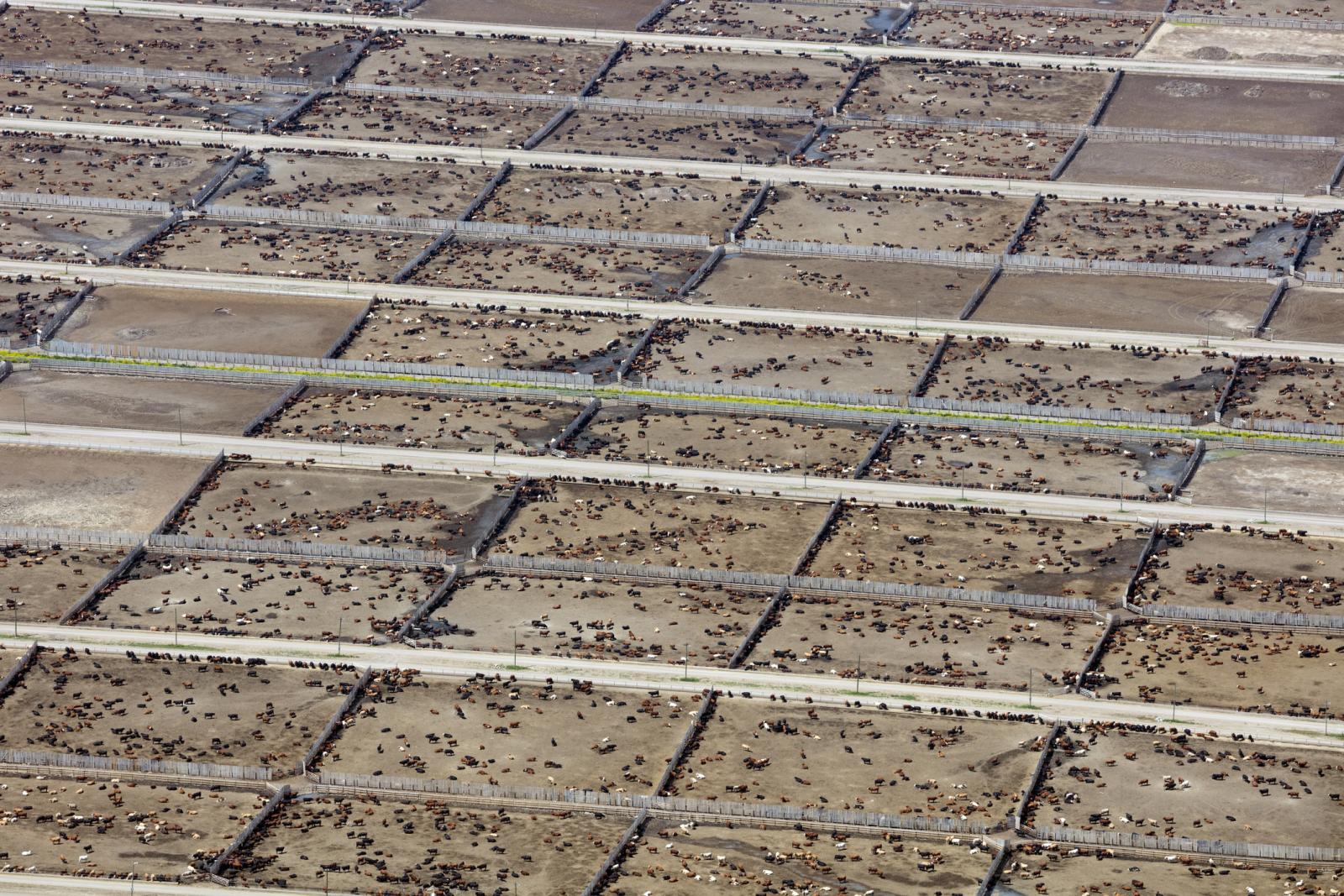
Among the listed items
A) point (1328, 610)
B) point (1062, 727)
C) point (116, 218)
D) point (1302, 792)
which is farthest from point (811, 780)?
point (116, 218)

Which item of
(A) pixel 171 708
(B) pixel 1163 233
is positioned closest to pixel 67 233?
(A) pixel 171 708

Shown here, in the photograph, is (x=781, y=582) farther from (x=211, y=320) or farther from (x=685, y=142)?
(x=685, y=142)

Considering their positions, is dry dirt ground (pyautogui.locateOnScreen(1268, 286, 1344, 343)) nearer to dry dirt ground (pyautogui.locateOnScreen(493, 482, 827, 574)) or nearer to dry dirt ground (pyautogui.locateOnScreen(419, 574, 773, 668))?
dry dirt ground (pyautogui.locateOnScreen(493, 482, 827, 574))

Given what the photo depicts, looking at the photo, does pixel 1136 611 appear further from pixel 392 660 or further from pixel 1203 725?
pixel 392 660

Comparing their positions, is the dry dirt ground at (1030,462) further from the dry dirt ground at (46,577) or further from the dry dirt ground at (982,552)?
the dry dirt ground at (46,577)

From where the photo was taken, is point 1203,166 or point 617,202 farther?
point 1203,166

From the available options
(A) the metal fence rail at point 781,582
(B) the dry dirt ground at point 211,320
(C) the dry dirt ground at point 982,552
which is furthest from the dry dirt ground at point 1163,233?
(A) the metal fence rail at point 781,582

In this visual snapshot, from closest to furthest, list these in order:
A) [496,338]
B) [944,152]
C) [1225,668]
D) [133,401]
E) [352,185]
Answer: [1225,668], [133,401], [496,338], [352,185], [944,152]
